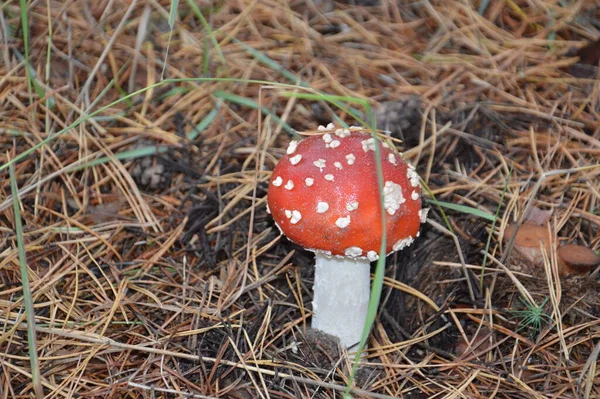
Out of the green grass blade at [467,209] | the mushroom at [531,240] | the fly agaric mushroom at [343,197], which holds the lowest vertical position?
the mushroom at [531,240]

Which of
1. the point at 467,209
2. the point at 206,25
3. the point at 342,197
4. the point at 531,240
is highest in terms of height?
the point at 206,25

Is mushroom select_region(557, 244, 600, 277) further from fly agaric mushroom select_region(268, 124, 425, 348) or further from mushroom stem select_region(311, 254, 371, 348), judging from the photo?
mushroom stem select_region(311, 254, 371, 348)

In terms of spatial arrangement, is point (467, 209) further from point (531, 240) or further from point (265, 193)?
point (265, 193)

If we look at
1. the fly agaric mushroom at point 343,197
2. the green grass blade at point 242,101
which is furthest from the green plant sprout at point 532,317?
the green grass blade at point 242,101

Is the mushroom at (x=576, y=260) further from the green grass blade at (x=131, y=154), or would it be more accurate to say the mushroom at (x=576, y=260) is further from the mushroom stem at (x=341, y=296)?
the green grass blade at (x=131, y=154)

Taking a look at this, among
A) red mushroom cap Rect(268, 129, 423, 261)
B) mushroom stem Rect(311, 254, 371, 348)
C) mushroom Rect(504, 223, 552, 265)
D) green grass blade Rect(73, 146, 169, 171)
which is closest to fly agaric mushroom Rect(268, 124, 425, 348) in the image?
red mushroom cap Rect(268, 129, 423, 261)

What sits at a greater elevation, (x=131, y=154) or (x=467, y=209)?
(x=467, y=209)

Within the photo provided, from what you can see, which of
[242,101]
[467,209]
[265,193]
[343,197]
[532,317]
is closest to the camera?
[343,197]

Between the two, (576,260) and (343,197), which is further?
(576,260)

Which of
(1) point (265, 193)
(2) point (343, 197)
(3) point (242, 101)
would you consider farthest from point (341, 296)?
(3) point (242, 101)
